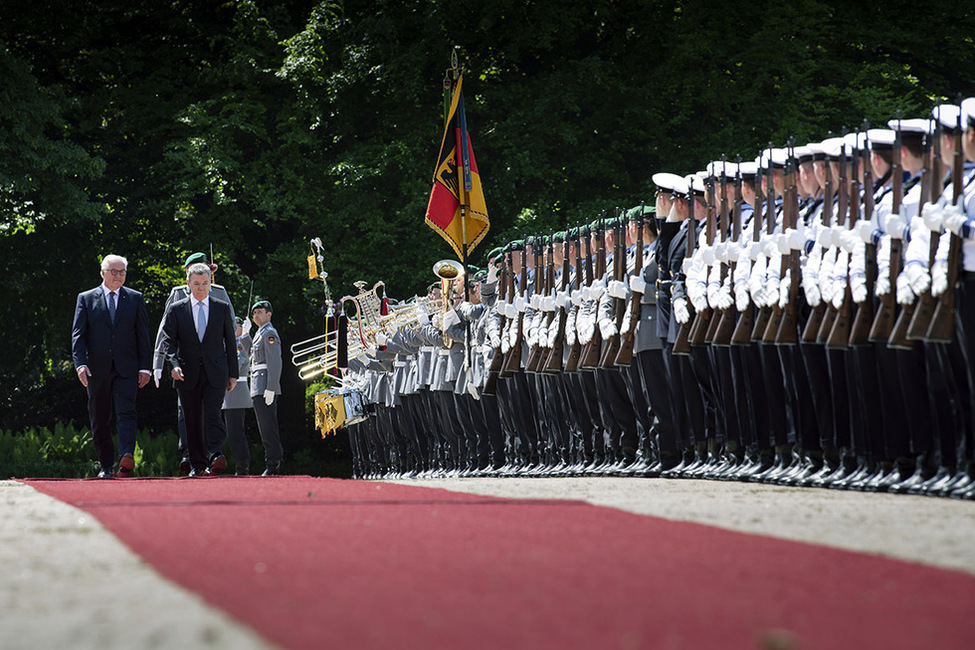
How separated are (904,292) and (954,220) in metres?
0.44

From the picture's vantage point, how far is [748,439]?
9688mm

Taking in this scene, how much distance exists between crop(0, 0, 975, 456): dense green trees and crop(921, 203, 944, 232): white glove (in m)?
15.4

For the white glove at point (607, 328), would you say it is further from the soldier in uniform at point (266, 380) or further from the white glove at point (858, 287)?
the soldier in uniform at point (266, 380)

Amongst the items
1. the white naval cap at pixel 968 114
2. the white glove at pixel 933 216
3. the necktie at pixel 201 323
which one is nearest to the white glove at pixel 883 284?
the white glove at pixel 933 216

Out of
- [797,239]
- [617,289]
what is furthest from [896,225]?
[617,289]

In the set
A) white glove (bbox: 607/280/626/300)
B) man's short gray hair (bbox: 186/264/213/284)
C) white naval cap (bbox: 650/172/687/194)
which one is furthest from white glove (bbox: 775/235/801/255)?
man's short gray hair (bbox: 186/264/213/284)

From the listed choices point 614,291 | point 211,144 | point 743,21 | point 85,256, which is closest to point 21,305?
point 85,256

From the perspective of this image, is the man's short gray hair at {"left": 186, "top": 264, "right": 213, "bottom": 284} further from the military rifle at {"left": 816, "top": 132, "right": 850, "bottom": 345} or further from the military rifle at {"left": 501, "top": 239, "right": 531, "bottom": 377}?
the military rifle at {"left": 816, "top": 132, "right": 850, "bottom": 345}

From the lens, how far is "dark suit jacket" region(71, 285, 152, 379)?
11750mm

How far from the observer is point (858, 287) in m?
8.16

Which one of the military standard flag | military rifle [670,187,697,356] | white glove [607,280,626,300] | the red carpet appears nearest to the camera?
the red carpet

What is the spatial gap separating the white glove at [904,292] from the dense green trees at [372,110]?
50.5 ft

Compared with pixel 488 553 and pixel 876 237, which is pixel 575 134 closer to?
→ pixel 876 237

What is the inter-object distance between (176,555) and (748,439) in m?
5.52
